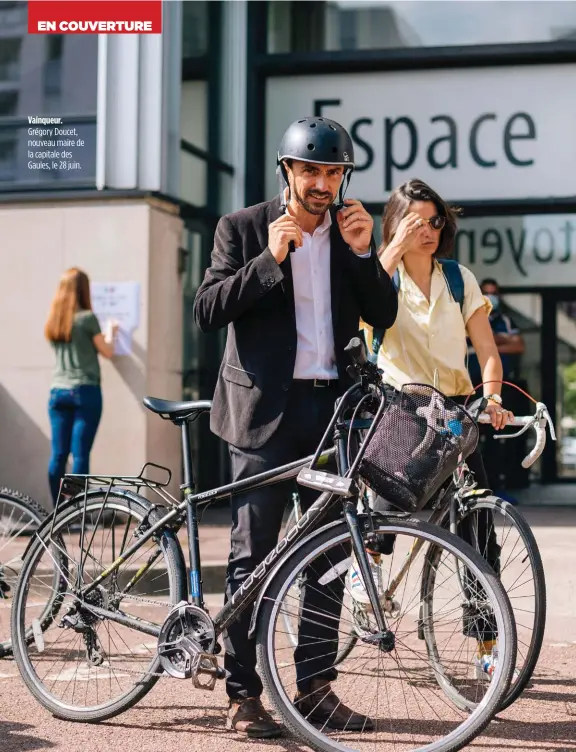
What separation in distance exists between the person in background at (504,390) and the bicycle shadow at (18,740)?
681cm

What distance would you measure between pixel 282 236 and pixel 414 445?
0.75 m

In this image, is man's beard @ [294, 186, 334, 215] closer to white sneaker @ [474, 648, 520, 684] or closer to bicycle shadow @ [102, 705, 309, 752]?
white sneaker @ [474, 648, 520, 684]

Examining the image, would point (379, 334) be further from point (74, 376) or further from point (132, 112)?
point (132, 112)

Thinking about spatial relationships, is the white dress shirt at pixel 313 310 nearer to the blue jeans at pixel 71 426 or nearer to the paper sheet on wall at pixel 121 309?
the blue jeans at pixel 71 426

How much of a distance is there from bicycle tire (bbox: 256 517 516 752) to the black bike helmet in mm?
Result: 1090

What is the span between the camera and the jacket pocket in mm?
3904

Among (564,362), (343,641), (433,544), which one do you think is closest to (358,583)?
(433,544)

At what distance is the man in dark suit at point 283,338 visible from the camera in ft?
12.3

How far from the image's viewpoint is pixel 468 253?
472 inches

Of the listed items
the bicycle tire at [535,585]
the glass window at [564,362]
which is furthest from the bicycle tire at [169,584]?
the glass window at [564,362]

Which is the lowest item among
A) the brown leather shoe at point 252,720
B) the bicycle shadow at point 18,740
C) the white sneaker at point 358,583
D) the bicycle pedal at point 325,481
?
the bicycle shadow at point 18,740

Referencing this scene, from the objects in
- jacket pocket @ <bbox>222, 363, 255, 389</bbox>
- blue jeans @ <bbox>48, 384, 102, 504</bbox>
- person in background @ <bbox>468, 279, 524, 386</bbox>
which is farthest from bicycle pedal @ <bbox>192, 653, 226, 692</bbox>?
person in background @ <bbox>468, 279, 524, 386</bbox>

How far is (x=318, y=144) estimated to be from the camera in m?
3.63

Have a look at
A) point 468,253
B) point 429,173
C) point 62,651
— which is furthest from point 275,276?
point 468,253
